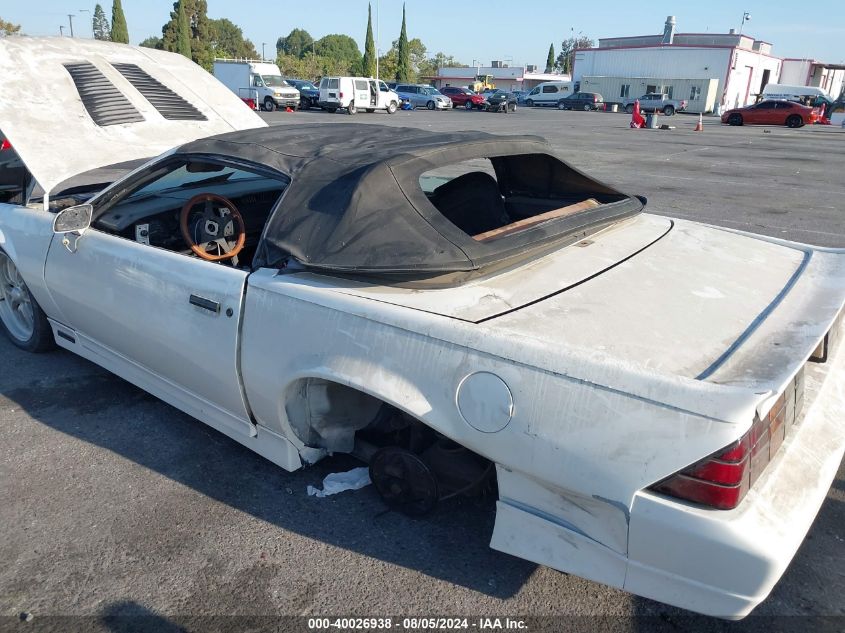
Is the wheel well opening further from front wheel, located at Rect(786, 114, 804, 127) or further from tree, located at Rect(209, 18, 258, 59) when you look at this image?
tree, located at Rect(209, 18, 258, 59)

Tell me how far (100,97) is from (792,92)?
6170 centimetres

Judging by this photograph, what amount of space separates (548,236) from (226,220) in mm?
1531

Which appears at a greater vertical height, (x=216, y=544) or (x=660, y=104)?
(x=660, y=104)

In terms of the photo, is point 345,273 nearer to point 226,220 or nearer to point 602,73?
point 226,220

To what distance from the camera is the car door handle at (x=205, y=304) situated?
258 cm

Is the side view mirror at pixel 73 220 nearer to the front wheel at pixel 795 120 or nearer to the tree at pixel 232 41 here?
the front wheel at pixel 795 120

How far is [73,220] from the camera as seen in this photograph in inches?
125

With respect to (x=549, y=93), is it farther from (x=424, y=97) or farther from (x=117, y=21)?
(x=117, y=21)

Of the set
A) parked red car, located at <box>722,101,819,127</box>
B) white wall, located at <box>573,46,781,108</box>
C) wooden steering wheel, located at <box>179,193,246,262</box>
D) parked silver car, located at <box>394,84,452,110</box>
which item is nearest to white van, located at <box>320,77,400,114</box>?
parked silver car, located at <box>394,84,452,110</box>

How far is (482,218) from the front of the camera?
130 inches

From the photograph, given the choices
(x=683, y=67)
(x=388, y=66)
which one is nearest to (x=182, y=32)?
(x=388, y=66)

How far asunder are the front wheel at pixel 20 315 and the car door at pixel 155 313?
0.50 meters

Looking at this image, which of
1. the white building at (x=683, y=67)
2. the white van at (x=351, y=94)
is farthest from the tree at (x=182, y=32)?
the white building at (x=683, y=67)

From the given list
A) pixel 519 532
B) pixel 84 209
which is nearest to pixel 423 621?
pixel 519 532
